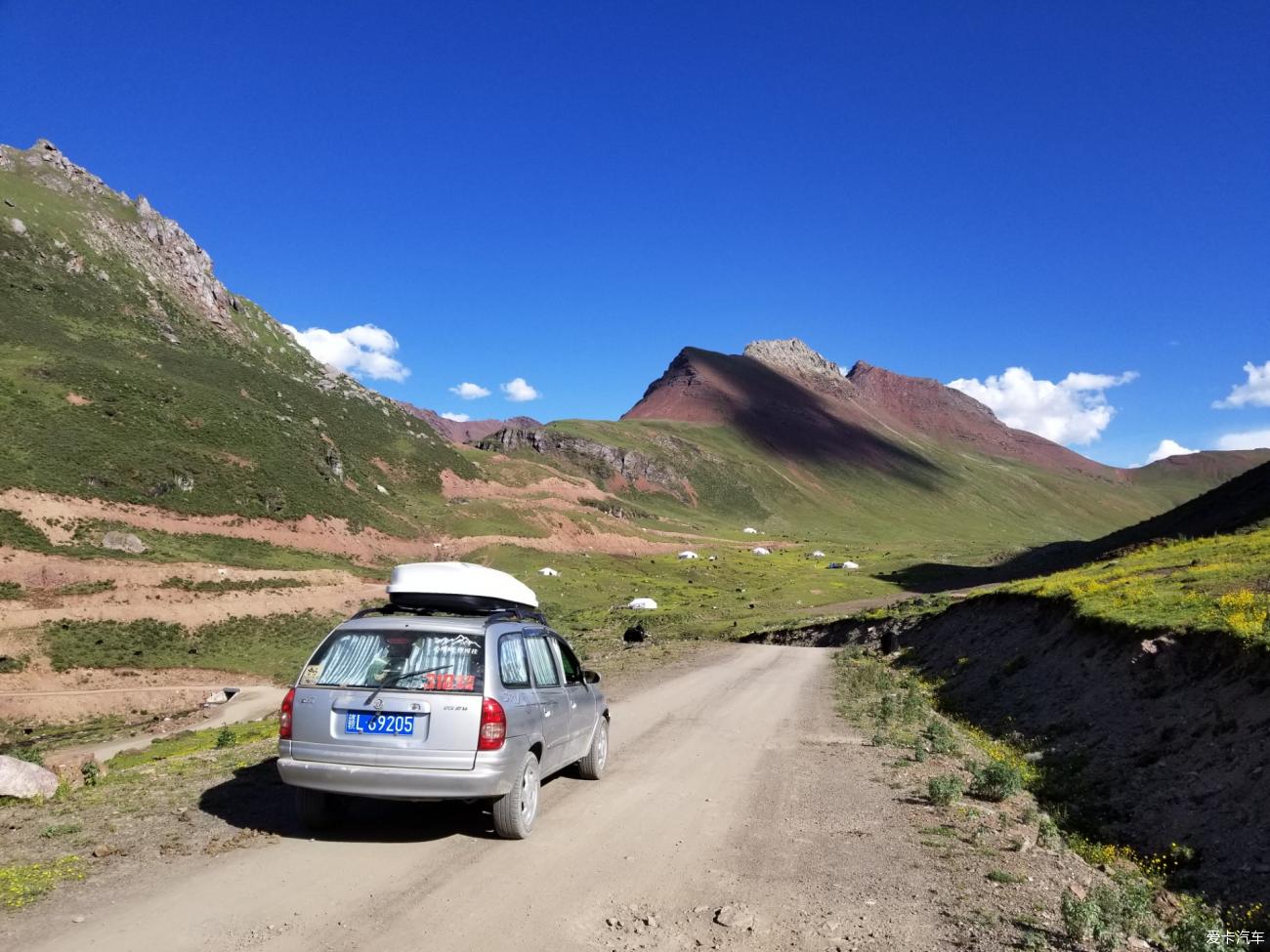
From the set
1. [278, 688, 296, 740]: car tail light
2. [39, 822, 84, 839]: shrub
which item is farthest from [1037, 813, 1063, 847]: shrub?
[39, 822, 84, 839]: shrub

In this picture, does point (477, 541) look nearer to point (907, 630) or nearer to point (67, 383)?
point (67, 383)

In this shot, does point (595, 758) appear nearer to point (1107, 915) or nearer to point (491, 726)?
point (491, 726)

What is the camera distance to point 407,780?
7.16 metres

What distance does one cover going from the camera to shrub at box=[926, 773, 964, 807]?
967cm

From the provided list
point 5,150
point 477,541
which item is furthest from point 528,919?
point 5,150

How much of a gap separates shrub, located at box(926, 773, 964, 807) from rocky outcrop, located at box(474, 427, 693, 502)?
14981 cm

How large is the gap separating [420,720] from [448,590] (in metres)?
3.11

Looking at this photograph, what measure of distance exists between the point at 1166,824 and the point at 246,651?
42.3m

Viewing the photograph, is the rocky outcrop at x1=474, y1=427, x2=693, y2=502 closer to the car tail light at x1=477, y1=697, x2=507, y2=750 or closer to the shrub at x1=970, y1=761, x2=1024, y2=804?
the shrub at x1=970, y1=761, x2=1024, y2=804

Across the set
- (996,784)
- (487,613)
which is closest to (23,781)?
(487,613)

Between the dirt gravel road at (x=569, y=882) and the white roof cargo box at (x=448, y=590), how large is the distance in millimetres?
2623

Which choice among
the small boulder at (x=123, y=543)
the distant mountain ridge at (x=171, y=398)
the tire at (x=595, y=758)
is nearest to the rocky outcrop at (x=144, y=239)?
the distant mountain ridge at (x=171, y=398)

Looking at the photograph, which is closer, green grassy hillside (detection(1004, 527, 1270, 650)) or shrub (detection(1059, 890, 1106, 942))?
shrub (detection(1059, 890, 1106, 942))

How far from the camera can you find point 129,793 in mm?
9281
